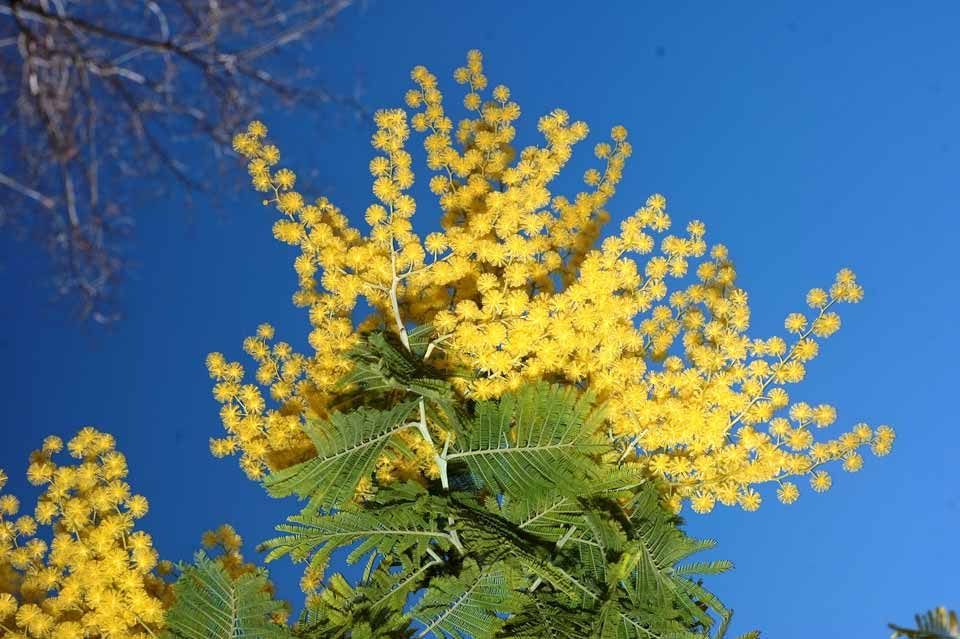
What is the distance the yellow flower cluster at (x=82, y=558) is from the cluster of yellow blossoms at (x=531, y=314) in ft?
1.92

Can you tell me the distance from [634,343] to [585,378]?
29 centimetres

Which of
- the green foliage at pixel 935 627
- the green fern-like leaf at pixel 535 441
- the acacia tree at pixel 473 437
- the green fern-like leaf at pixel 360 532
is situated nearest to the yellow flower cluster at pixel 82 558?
the acacia tree at pixel 473 437

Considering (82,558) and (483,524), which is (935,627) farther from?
(82,558)

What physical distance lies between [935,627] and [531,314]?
214 centimetres

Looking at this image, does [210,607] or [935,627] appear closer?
[935,627]

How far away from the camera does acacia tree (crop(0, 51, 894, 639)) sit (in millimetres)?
3545

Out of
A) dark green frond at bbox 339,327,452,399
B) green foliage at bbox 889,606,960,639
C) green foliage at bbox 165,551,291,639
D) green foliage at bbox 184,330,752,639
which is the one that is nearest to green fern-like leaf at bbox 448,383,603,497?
green foliage at bbox 184,330,752,639

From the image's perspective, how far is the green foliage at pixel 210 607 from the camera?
3.79 metres

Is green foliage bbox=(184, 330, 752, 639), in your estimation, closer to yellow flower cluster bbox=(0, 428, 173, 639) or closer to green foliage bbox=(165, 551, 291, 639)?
green foliage bbox=(165, 551, 291, 639)

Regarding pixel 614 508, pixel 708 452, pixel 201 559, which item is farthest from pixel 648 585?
pixel 201 559

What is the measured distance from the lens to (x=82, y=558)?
3.96 m

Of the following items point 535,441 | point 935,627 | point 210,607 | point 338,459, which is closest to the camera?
point 935,627

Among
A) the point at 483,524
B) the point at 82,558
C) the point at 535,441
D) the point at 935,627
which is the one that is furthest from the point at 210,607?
the point at 935,627

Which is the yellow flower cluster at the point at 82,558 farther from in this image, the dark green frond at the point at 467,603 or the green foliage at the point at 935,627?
the green foliage at the point at 935,627
